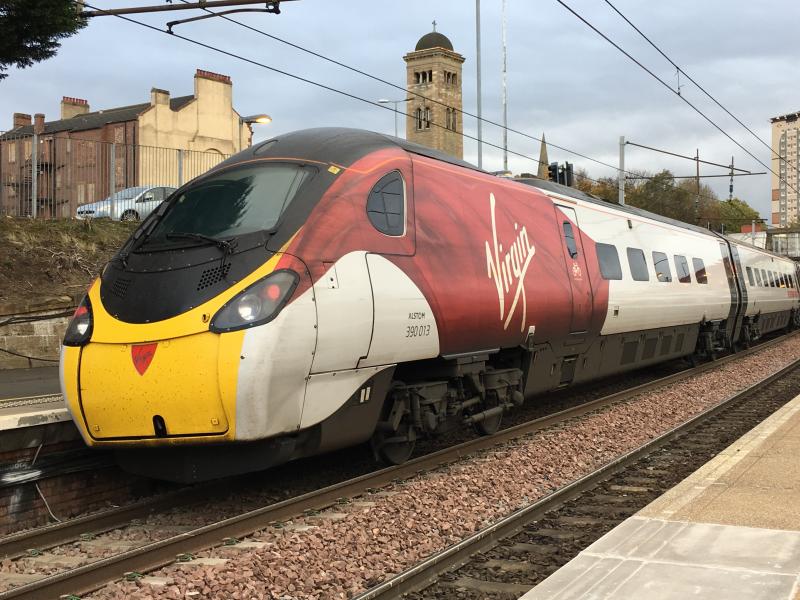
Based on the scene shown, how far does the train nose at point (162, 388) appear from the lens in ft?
19.5

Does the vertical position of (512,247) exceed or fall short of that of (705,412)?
it exceeds it

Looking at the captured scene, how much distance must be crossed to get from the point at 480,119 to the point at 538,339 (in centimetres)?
2204

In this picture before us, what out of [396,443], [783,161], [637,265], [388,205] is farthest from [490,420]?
[783,161]

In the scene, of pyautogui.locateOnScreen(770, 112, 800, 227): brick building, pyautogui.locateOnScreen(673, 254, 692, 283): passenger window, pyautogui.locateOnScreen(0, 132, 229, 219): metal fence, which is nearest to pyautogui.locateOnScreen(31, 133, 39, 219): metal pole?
A: pyautogui.locateOnScreen(0, 132, 229, 219): metal fence

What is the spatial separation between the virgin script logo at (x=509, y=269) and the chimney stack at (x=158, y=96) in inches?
2001

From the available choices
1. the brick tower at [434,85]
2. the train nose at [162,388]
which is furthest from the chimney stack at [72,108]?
the train nose at [162,388]

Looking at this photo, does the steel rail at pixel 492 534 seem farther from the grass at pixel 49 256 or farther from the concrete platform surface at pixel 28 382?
the grass at pixel 49 256

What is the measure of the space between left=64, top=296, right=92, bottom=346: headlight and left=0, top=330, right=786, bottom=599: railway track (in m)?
1.33

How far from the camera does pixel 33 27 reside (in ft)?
41.8

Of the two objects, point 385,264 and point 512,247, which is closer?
point 385,264

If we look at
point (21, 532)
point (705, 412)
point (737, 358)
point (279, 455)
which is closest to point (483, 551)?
point (279, 455)

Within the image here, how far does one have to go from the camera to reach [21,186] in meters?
18.0

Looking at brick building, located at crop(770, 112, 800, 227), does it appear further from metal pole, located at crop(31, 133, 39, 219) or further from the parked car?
metal pole, located at crop(31, 133, 39, 219)

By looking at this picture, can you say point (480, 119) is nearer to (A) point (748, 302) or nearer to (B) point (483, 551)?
(A) point (748, 302)
